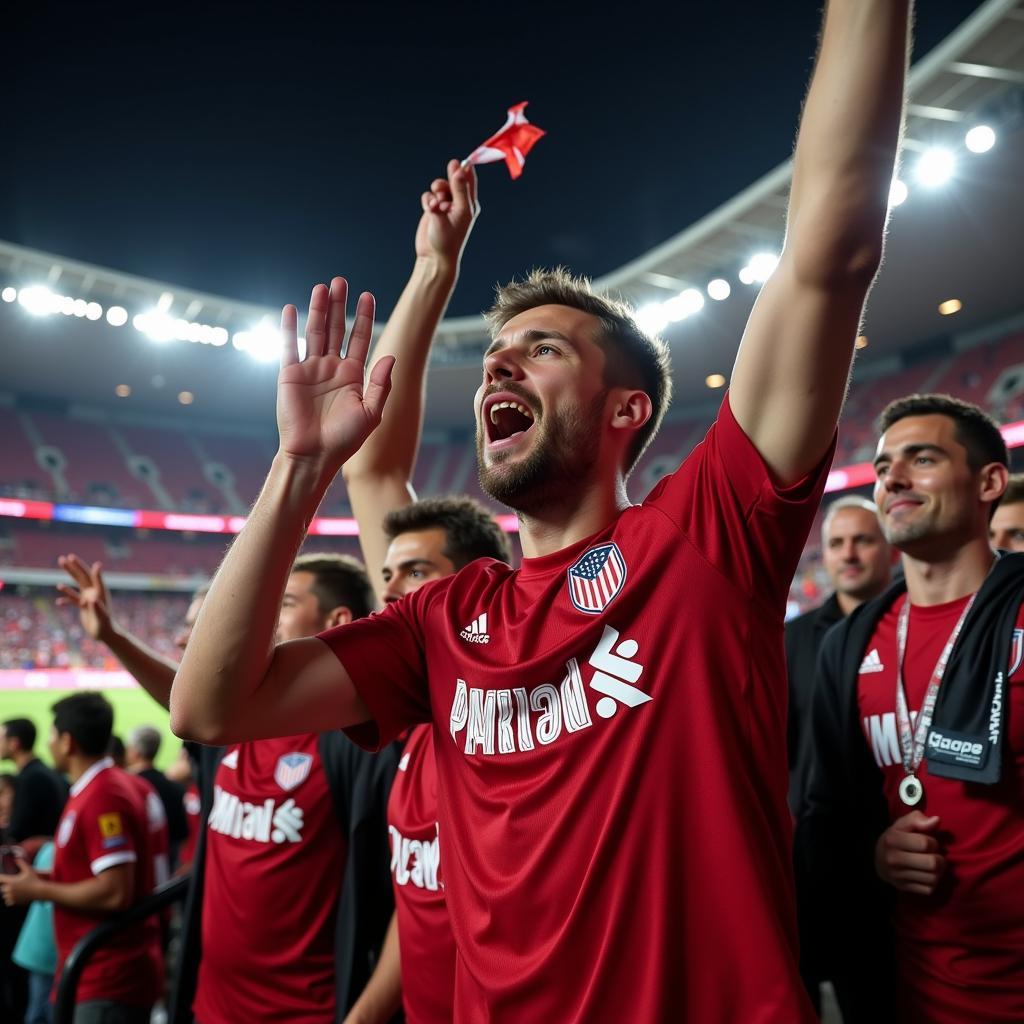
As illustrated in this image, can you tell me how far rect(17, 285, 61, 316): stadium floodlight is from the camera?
61.9 feet

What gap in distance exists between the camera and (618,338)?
5.47 feet

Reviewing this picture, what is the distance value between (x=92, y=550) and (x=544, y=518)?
28936mm

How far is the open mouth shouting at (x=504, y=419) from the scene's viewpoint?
5.07 feet

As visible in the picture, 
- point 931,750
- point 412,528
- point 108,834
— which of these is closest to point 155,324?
point 108,834

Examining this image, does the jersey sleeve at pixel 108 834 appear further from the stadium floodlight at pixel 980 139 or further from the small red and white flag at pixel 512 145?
the stadium floodlight at pixel 980 139

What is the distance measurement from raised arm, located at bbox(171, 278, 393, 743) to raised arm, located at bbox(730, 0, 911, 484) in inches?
25.8

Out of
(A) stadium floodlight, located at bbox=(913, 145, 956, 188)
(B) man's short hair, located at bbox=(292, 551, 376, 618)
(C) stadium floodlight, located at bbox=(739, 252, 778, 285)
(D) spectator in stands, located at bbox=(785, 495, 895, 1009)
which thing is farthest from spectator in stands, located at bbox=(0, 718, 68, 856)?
(C) stadium floodlight, located at bbox=(739, 252, 778, 285)

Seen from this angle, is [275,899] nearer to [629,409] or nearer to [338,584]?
[338,584]

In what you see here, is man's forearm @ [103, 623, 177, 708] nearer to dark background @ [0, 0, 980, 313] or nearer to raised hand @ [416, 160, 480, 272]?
raised hand @ [416, 160, 480, 272]

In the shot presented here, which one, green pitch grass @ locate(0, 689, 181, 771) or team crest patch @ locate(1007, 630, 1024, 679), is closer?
team crest patch @ locate(1007, 630, 1024, 679)

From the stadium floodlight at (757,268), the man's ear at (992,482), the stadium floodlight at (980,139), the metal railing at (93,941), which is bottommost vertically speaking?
the metal railing at (93,941)

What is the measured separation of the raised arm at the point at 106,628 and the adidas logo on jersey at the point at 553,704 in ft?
6.07

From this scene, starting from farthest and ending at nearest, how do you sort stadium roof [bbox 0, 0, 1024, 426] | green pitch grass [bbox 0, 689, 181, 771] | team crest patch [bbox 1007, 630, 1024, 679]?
green pitch grass [bbox 0, 689, 181, 771] → stadium roof [bbox 0, 0, 1024, 426] → team crest patch [bbox 1007, 630, 1024, 679]

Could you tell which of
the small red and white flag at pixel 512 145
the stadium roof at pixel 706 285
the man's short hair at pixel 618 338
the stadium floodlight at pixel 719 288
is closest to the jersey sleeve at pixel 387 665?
the man's short hair at pixel 618 338
